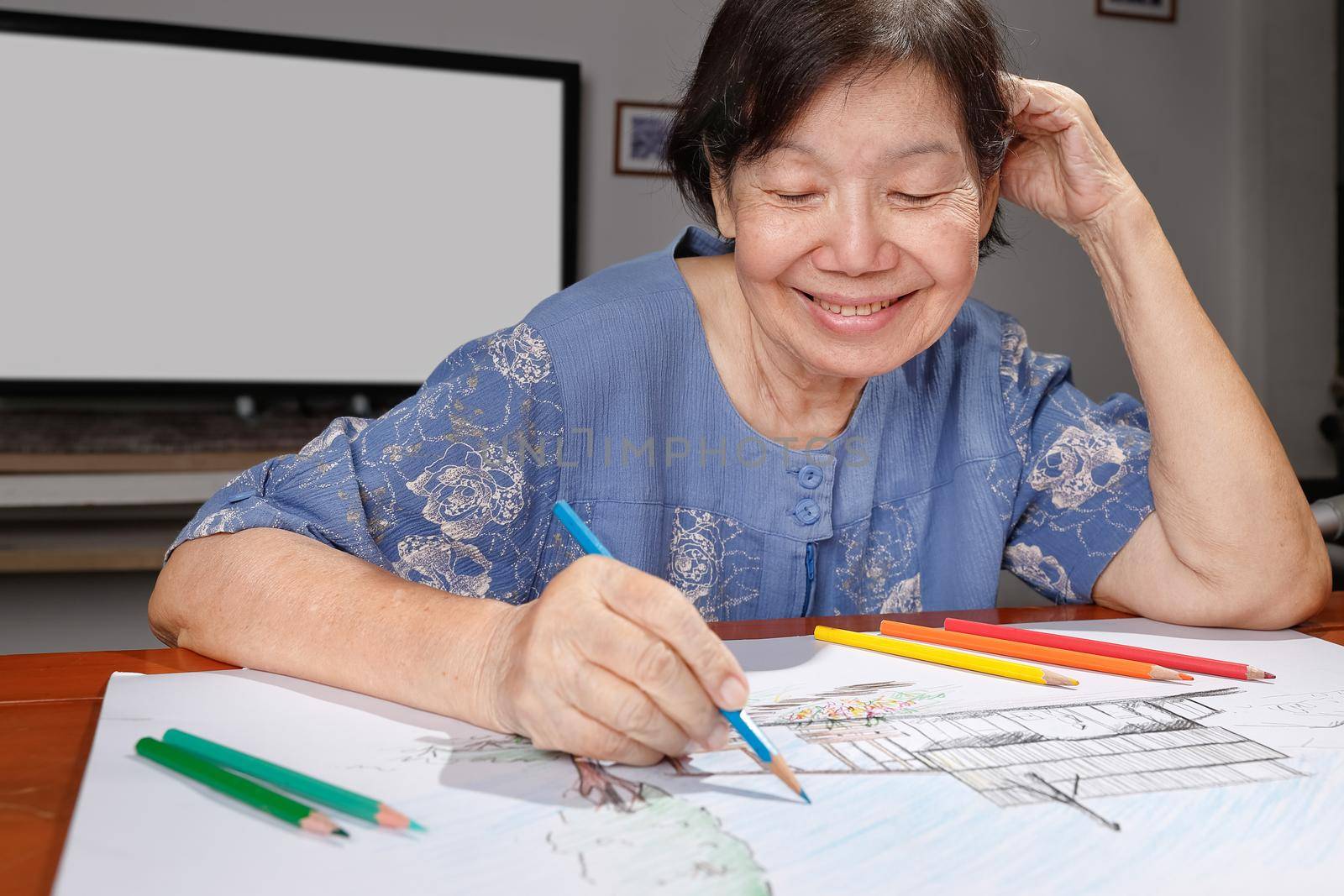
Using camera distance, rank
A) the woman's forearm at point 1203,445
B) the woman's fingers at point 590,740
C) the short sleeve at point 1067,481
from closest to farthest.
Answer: the woman's fingers at point 590,740 < the woman's forearm at point 1203,445 < the short sleeve at point 1067,481

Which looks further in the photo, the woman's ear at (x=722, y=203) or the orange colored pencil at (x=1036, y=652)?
the woman's ear at (x=722, y=203)

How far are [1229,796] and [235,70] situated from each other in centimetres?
319

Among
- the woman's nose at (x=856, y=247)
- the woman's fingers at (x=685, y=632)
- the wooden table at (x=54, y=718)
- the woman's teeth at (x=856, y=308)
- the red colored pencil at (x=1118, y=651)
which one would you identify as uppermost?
the woman's nose at (x=856, y=247)

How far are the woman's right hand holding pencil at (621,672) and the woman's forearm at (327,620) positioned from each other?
67mm

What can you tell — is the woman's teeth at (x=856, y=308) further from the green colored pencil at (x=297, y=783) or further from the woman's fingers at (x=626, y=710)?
the green colored pencil at (x=297, y=783)

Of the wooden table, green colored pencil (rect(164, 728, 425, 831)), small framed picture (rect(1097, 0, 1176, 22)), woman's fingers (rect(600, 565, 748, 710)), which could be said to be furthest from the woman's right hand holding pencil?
small framed picture (rect(1097, 0, 1176, 22))

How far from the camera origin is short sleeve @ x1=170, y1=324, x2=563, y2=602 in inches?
33.6

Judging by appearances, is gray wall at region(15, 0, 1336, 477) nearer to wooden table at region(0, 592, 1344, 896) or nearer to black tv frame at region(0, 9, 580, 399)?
black tv frame at region(0, 9, 580, 399)

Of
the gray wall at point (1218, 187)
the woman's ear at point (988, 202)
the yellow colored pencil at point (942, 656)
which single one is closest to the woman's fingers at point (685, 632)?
the yellow colored pencil at point (942, 656)

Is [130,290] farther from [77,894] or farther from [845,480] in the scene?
[77,894]

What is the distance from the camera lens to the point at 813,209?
89 cm

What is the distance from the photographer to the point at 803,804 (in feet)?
1.79

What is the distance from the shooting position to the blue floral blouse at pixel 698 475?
909 millimetres

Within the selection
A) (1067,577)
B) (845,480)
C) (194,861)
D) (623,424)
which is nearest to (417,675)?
(194,861)
